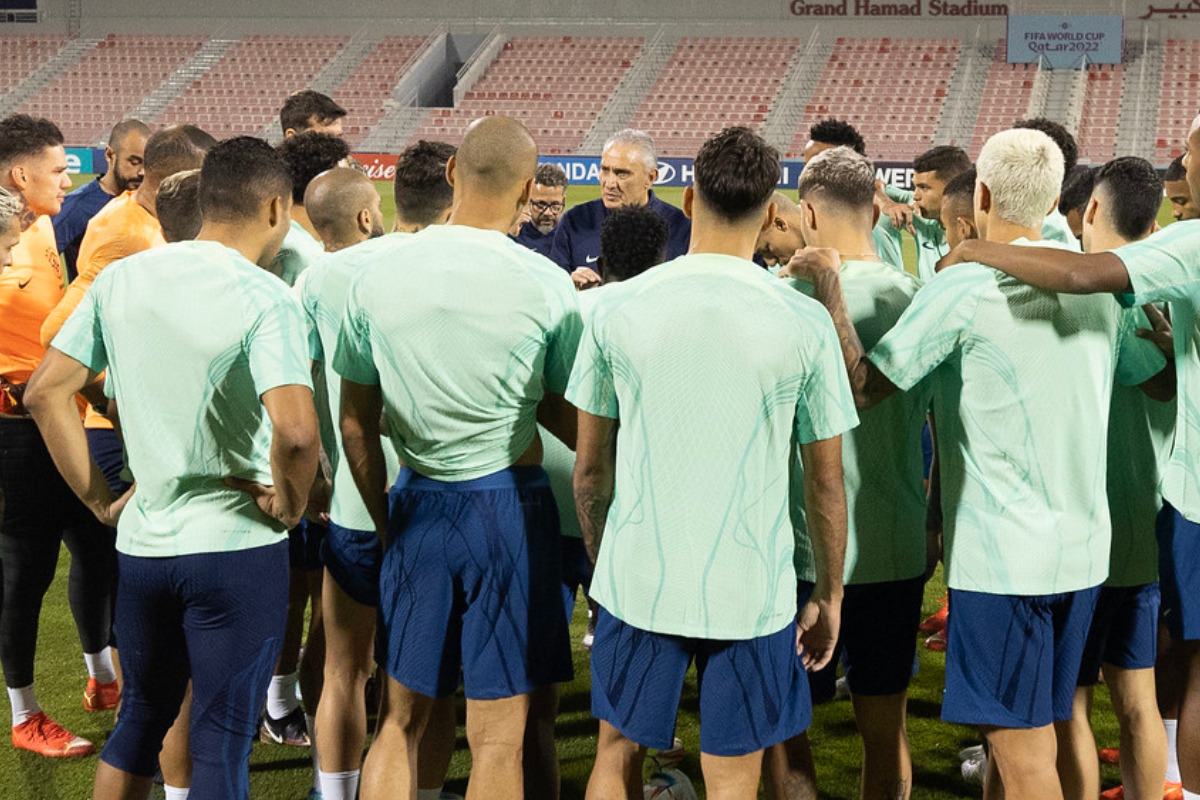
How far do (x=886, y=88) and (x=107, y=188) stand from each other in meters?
30.7

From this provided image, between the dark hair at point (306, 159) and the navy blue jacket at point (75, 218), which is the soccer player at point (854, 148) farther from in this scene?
the navy blue jacket at point (75, 218)

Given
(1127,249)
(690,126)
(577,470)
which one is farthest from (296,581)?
(690,126)

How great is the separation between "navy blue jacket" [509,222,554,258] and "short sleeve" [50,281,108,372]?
4.12m

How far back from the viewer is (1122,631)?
3.56 metres

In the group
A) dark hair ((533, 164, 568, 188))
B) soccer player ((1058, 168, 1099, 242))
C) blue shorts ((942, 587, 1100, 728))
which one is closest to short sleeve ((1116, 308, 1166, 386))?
blue shorts ((942, 587, 1100, 728))

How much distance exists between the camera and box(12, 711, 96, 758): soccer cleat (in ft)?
14.8

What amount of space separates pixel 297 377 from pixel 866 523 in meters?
1.53

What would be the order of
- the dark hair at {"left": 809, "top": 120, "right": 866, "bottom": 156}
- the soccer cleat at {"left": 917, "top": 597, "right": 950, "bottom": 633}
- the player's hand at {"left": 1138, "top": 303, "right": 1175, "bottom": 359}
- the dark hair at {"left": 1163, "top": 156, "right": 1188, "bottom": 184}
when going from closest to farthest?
the player's hand at {"left": 1138, "top": 303, "right": 1175, "bottom": 359}, the dark hair at {"left": 1163, "top": 156, "right": 1188, "bottom": 184}, the soccer cleat at {"left": 917, "top": 597, "right": 950, "bottom": 633}, the dark hair at {"left": 809, "top": 120, "right": 866, "bottom": 156}

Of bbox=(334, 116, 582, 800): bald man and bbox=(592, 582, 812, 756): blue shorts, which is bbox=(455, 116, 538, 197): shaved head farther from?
bbox=(592, 582, 812, 756): blue shorts

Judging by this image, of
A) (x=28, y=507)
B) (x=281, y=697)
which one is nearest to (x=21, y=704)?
(x=28, y=507)

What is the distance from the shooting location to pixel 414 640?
3189mm

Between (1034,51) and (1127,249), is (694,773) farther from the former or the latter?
(1034,51)

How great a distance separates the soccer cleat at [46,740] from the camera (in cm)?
452

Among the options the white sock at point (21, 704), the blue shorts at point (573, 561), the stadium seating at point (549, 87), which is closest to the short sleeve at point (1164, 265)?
the blue shorts at point (573, 561)
